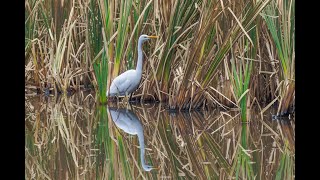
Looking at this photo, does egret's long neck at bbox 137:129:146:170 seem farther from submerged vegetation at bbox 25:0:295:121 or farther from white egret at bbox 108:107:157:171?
submerged vegetation at bbox 25:0:295:121

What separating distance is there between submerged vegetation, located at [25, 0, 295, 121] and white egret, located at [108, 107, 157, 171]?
0.47m

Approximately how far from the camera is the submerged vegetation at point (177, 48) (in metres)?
7.93

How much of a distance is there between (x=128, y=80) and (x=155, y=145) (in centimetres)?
298

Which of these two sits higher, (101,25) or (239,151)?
(101,25)

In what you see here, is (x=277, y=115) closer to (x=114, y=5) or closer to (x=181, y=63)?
(x=181, y=63)

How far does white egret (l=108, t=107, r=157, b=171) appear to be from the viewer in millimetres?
7304

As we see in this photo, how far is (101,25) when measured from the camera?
972cm

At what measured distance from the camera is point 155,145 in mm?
6820

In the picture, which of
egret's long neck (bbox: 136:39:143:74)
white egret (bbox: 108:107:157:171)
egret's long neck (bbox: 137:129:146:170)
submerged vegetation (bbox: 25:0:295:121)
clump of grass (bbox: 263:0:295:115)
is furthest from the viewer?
egret's long neck (bbox: 136:39:143:74)

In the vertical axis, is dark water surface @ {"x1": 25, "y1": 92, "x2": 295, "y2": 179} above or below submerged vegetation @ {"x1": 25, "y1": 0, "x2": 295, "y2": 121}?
below

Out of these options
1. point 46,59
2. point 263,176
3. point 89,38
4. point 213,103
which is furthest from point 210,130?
point 46,59

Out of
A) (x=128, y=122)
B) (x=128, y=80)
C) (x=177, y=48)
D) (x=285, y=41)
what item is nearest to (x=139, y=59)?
(x=128, y=80)

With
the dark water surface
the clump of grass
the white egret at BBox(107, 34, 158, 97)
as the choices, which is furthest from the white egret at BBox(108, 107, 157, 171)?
the clump of grass

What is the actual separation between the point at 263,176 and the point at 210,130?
87.2 inches
